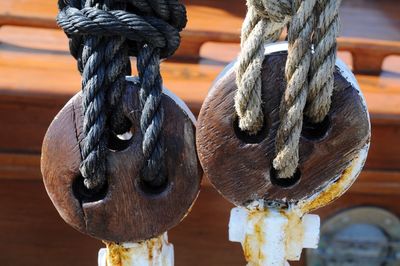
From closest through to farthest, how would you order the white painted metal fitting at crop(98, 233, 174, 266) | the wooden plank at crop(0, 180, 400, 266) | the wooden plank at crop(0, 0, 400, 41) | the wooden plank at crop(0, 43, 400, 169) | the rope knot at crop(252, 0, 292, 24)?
the rope knot at crop(252, 0, 292, 24) < the white painted metal fitting at crop(98, 233, 174, 266) < the wooden plank at crop(0, 43, 400, 169) < the wooden plank at crop(0, 180, 400, 266) < the wooden plank at crop(0, 0, 400, 41)

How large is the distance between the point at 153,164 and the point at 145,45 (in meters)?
0.15

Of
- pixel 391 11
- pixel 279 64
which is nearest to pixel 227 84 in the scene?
pixel 279 64

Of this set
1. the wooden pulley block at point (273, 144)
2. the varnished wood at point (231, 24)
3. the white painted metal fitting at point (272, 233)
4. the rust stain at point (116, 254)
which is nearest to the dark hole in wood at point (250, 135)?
the wooden pulley block at point (273, 144)

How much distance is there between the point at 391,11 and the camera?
7.23 feet

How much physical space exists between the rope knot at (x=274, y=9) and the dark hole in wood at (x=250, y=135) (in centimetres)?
13

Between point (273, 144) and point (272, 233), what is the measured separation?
14 centimetres

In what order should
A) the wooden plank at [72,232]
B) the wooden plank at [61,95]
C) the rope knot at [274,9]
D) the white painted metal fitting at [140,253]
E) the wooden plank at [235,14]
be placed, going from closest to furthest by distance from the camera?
the rope knot at [274,9], the white painted metal fitting at [140,253], the wooden plank at [61,95], the wooden plank at [72,232], the wooden plank at [235,14]

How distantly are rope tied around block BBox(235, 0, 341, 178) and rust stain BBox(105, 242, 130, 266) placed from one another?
0.85ft

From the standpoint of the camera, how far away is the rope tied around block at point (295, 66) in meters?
0.65

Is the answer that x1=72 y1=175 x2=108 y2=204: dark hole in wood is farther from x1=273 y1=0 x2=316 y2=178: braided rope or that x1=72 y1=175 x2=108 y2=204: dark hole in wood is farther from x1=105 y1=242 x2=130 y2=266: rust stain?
x1=273 y1=0 x2=316 y2=178: braided rope

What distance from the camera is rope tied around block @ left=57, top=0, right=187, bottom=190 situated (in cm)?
67

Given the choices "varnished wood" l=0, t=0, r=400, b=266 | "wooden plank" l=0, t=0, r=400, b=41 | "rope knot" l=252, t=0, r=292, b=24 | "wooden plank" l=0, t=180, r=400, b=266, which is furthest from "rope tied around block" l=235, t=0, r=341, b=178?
"wooden plank" l=0, t=0, r=400, b=41

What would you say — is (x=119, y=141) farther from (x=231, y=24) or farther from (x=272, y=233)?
(x=231, y=24)

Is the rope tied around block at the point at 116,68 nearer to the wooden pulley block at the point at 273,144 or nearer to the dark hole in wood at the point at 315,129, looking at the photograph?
the wooden pulley block at the point at 273,144
